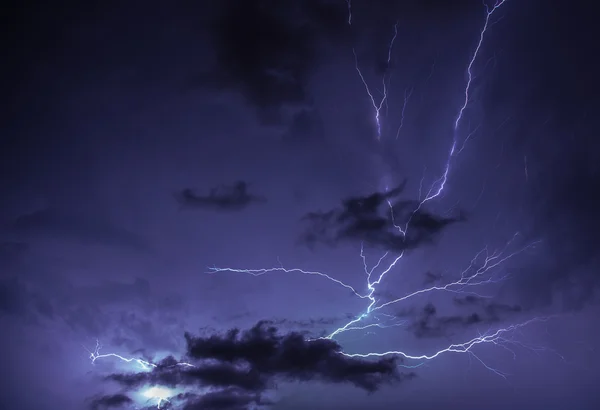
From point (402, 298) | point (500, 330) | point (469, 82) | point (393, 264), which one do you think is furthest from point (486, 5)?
point (500, 330)

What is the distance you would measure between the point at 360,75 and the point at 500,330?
1127 centimetres

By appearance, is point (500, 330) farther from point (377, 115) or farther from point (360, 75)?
point (360, 75)

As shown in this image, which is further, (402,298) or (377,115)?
(402,298)

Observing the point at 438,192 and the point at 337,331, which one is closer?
the point at 438,192

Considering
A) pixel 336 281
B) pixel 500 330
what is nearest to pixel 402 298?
pixel 336 281

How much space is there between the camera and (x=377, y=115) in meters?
13.0

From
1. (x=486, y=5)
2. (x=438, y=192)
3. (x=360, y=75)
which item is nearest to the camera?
(x=486, y=5)

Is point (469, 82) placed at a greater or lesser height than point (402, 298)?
greater

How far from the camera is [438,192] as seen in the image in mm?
14219

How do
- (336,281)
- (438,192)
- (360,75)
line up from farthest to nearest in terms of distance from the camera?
1. (336,281)
2. (438,192)
3. (360,75)

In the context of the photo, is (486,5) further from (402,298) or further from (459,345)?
(459,345)

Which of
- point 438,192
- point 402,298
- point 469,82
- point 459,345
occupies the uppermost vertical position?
point 469,82

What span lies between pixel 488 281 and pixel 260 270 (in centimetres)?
904

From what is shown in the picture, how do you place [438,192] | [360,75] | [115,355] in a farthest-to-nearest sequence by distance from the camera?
1. [115,355]
2. [438,192]
3. [360,75]
